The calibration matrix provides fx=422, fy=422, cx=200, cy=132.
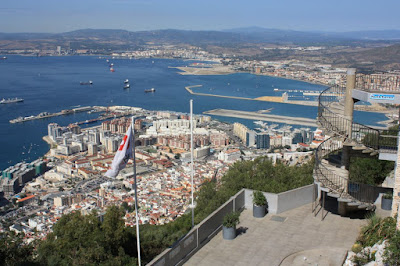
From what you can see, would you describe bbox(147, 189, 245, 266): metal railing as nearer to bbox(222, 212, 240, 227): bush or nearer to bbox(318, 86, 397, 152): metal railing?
bbox(222, 212, 240, 227): bush

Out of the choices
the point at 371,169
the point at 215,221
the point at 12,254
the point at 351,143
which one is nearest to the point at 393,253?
the point at 215,221

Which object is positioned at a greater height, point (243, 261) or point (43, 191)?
point (243, 261)

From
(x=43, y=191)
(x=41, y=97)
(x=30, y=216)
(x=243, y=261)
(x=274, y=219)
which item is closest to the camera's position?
(x=243, y=261)

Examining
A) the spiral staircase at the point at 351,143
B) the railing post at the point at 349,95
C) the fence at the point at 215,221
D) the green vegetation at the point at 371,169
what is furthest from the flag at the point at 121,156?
the green vegetation at the point at 371,169

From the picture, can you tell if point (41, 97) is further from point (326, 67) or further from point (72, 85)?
point (326, 67)

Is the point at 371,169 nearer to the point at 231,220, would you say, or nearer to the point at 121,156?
the point at 231,220

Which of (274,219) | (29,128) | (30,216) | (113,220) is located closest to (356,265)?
(274,219)

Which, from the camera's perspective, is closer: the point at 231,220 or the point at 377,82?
the point at 231,220
